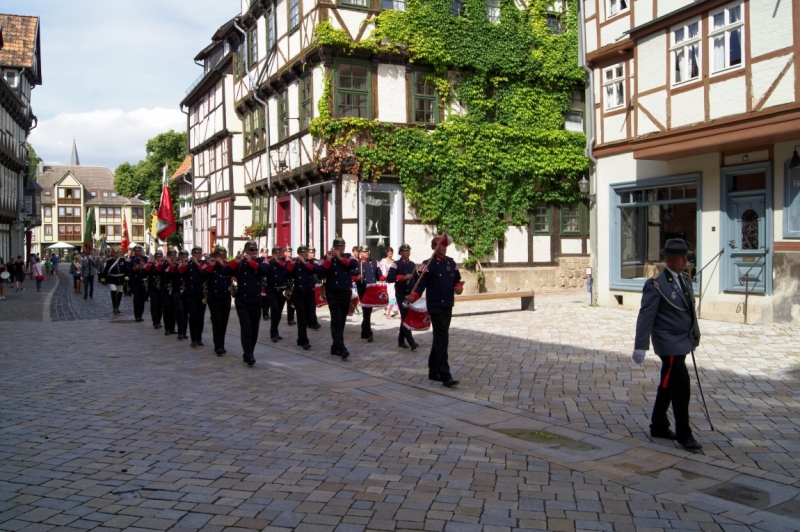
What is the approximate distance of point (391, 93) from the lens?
22406 millimetres

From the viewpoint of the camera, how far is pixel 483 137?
23.5m

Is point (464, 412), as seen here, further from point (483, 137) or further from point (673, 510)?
point (483, 137)

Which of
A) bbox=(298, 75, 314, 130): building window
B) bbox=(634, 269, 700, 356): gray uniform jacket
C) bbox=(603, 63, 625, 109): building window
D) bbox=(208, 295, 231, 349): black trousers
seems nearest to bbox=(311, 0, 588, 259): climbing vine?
bbox=(298, 75, 314, 130): building window

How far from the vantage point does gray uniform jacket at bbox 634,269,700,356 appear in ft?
21.5

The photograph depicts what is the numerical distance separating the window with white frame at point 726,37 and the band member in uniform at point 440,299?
28.4 feet

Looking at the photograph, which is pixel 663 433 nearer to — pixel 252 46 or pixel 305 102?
pixel 305 102

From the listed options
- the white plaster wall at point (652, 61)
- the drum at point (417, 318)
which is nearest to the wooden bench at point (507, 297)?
the white plaster wall at point (652, 61)

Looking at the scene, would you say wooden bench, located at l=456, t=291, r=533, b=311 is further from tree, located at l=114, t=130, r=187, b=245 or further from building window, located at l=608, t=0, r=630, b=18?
tree, located at l=114, t=130, r=187, b=245

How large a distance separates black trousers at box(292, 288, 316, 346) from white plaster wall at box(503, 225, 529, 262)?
10.8m

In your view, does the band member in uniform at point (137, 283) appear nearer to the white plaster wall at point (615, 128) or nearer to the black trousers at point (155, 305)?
the black trousers at point (155, 305)

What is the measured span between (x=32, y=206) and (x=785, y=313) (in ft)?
192

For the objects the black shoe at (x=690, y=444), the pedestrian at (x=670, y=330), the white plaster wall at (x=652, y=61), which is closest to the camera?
the black shoe at (x=690, y=444)

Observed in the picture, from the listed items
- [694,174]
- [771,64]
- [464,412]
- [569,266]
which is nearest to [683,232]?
[694,174]

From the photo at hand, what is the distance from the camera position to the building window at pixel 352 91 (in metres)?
21.9
